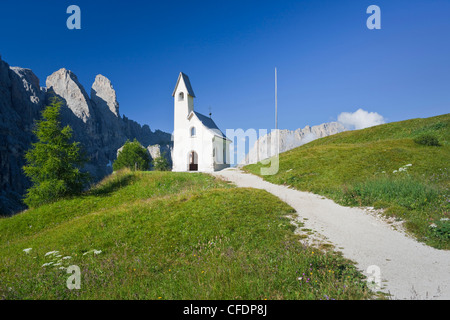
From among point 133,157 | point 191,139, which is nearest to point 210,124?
point 191,139

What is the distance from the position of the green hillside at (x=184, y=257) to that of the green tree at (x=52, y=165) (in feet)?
12.4

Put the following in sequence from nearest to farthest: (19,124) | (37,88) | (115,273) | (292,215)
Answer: (115,273) → (292,215) → (19,124) → (37,88)

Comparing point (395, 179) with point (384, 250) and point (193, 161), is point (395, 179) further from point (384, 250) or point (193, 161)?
point (193, 161)

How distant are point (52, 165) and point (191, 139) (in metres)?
20.3

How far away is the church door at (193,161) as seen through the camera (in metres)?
37.2

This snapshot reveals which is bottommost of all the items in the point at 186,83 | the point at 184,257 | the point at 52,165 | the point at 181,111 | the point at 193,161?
the point at 184,257

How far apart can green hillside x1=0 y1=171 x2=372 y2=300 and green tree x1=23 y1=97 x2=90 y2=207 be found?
3776 mm

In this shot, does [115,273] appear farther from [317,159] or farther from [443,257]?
[317,159]

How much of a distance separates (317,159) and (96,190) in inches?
928

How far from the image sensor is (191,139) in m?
37.0

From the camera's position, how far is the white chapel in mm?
35906

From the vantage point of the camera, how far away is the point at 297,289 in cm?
495
